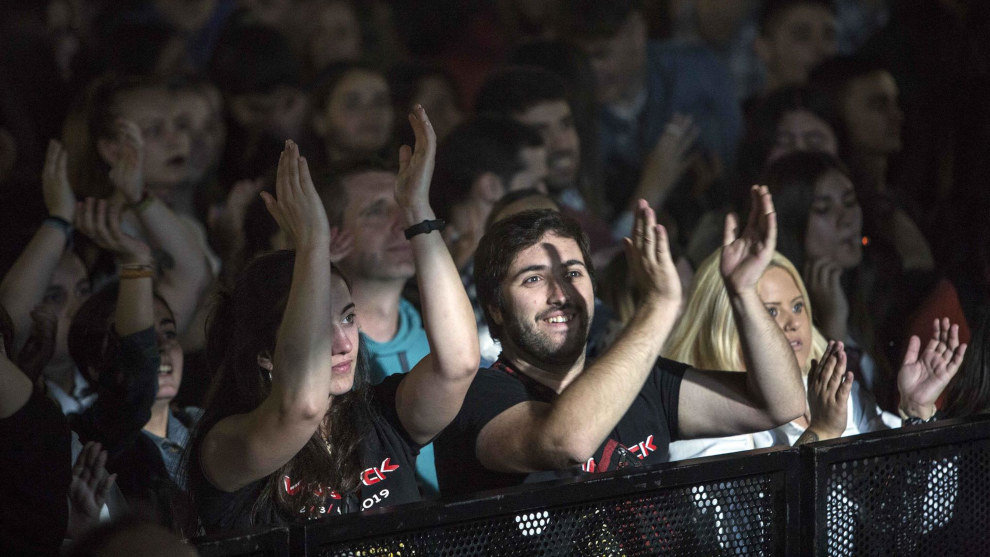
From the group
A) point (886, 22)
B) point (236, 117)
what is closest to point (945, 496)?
point (236, 117)

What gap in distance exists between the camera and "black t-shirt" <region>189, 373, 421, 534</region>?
2064 mm

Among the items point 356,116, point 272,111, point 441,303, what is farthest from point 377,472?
point 272,111

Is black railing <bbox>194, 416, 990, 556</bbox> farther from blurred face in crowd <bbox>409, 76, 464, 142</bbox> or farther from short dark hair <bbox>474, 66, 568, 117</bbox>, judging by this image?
blurred face in crowd <bbox>409, 76, 464, 142</bbox>

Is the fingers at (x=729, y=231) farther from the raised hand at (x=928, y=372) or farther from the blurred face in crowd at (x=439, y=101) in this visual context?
the blurred face in crowd at (x=439, y=101)

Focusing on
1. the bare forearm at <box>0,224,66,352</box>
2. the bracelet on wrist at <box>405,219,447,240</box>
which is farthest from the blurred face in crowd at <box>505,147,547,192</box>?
the bracelet on wrist at <box>405,219,447,240</box>

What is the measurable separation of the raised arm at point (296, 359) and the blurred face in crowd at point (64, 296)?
1631mm

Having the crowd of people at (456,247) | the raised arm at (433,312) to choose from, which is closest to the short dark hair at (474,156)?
the crowd of people at (456,247)

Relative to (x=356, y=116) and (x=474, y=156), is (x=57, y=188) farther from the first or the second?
(x=356, y=116)

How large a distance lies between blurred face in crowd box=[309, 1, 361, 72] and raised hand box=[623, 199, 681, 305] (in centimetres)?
431

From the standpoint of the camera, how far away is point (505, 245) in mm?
2553

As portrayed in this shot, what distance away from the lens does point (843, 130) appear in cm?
527

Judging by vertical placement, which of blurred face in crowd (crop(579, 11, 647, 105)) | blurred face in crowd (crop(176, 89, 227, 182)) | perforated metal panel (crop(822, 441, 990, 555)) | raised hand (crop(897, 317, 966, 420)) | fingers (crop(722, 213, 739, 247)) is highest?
blurred face in crowd (crop(579, 11, 647, 105))

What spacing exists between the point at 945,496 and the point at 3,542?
1.61m

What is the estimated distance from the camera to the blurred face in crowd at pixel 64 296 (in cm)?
345
